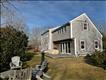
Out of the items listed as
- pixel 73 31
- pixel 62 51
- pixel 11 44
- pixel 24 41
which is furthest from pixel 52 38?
pixel 11 44

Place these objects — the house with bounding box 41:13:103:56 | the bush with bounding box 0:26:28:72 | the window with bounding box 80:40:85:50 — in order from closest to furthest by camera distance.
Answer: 1. the bush with bounding box 0:26:28:72
2. the house with bounding box 41:13:103:56
3. the window with bounding box 80:40:85:50

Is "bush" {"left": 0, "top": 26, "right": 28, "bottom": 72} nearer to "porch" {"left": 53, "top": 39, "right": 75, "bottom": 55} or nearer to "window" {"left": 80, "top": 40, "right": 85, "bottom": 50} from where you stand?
"porch" {"left": 53, "top": 39, "right": 75, "bottom": 55}

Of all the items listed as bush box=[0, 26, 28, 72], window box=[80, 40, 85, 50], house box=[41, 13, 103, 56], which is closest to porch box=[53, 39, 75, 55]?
house box=[41, 13, 103, 56]

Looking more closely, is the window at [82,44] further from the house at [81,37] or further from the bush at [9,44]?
the bush at [9,44]

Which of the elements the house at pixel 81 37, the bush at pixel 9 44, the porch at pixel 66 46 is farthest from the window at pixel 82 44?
the bush at pixel 9 44

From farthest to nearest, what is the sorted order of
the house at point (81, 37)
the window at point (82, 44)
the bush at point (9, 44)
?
the window at point (82, 44), the house at point (81, 37), the bush at point (9, 44)

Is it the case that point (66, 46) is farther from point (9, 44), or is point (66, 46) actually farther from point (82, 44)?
point (9, 44)

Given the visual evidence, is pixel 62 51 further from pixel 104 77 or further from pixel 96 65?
pixel 104 77

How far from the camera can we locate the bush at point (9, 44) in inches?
799

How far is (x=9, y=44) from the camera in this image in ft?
69.9

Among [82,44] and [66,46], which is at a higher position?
[82,44]

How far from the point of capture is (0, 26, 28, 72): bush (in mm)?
20289

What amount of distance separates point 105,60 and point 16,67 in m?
8.87

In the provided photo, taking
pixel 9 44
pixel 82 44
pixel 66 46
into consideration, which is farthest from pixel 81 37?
pixel 9 44
